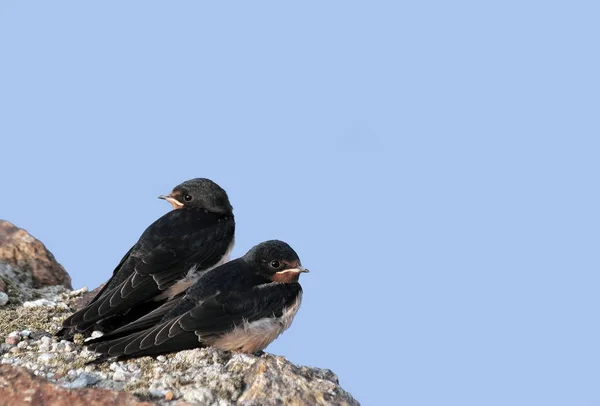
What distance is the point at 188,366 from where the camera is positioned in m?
9.49

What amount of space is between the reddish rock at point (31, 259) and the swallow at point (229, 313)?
389cm

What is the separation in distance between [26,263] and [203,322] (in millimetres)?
4773

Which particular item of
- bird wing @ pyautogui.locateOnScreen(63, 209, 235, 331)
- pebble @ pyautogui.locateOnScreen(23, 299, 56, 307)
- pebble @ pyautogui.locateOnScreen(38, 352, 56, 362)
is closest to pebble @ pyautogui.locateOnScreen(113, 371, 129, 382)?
pebble @ pyautogui.locateOnScreen(38, 352, 56, 362)

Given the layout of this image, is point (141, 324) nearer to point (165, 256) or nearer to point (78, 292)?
point (165, 256)

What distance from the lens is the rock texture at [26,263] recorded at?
44.0ft

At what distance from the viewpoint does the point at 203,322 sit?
9820mm

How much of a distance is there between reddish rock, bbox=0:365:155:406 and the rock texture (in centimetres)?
435

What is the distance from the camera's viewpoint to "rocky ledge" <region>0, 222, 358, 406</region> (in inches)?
343

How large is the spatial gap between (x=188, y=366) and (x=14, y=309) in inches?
134

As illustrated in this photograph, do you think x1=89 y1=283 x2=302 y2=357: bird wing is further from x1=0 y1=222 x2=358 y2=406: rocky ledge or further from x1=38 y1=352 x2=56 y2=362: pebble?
x1=38 y1=352 x2=56 y2=362: pebble

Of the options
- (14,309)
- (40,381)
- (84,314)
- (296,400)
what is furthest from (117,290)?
(296,400)

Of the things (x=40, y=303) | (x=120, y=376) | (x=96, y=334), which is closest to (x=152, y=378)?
(x=120, y=376)

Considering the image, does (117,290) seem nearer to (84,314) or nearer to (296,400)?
(84,314)

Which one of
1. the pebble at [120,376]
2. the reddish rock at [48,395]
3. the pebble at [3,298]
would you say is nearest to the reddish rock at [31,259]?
the pebble at [3,298]
